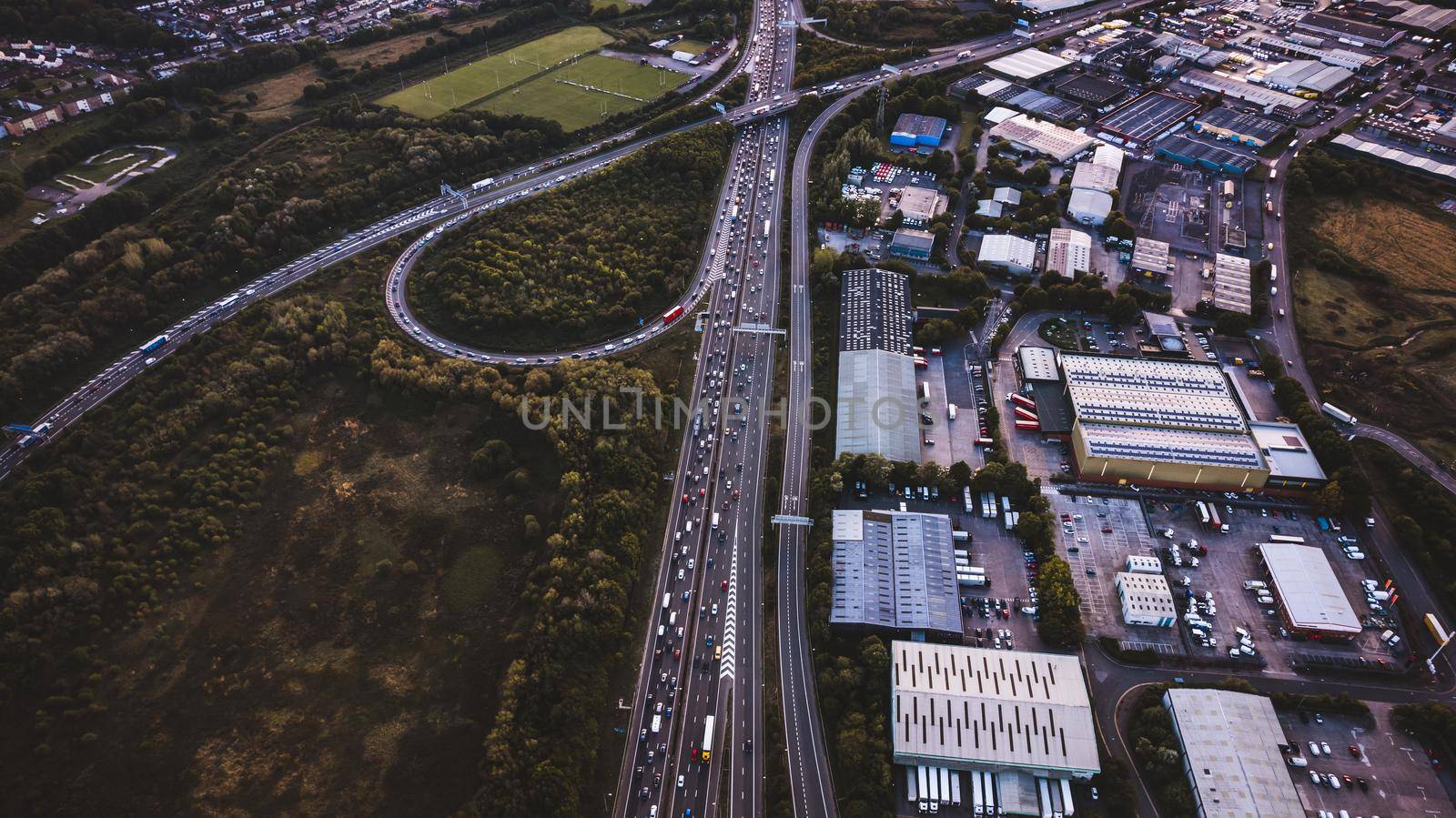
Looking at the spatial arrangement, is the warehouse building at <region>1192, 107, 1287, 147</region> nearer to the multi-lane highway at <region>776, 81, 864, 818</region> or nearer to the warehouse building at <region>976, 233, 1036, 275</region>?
the warehouse building at <region>976, 233, 1036, 275</region>

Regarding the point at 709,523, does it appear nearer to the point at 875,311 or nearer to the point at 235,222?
the point at 875,311

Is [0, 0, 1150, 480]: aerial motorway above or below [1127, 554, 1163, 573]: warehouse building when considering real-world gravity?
above

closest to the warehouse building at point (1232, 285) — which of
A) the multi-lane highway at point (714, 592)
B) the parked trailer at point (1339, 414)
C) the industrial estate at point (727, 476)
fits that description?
the industrial estate at point (727, 476)

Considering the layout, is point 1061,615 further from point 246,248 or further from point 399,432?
point 246,248

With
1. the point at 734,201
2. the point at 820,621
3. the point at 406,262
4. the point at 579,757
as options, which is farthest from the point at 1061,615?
the point at 406,262

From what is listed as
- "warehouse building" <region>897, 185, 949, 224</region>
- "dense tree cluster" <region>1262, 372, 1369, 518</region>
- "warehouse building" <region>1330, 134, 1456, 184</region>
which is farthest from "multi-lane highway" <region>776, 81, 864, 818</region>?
"warehouse building" <region>1330, 134, 1456, 184</region>

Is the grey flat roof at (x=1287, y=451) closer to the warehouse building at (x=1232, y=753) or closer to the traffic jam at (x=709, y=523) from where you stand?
the warehouse building at (x=1232, y=753)

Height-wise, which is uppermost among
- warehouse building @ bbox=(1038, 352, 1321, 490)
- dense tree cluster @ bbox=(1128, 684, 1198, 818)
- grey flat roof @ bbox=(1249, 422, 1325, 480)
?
warehouse building @ bbox=(1038, 352, 1321, 490)
